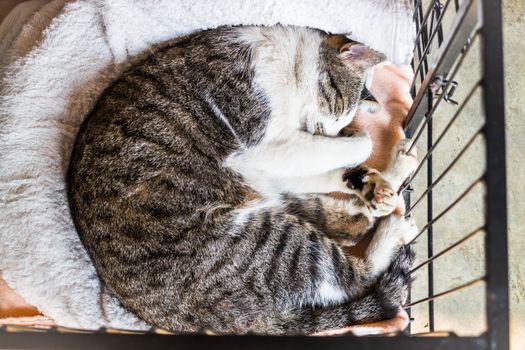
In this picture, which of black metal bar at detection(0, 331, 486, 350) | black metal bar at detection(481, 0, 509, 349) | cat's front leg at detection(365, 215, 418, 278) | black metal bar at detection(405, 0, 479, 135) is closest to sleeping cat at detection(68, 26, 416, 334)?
cat's front leg at detection(365, 215, 418, 278)

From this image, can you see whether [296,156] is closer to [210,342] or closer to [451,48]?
[451,48]

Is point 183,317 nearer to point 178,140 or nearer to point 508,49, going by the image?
point 178,140

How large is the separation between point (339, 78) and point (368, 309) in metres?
0.69

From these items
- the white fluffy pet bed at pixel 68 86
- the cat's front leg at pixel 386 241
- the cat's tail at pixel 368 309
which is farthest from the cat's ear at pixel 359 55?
the cat's tail at pixel 368 309

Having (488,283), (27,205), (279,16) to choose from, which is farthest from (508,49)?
(27,205)

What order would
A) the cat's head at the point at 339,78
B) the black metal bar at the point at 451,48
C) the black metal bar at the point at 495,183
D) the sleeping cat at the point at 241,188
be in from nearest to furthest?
the black metal bar at the point at 495,183 < the black metal bar at the point at 451,48 < the sleeping cat at the point at 241,188 < the cat's head at the point at 339,78

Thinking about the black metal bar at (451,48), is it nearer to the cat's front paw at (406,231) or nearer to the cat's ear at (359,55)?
the cat's ear at (359,55)

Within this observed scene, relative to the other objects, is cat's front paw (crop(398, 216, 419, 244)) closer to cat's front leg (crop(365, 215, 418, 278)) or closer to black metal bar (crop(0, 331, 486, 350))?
cat's front leg (crop(365, 215, 418, 278))

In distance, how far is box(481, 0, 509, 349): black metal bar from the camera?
0.79 meters

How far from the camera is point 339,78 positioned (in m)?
1.56

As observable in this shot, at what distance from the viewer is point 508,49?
81.7 inches

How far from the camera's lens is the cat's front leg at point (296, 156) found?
60.1 inches

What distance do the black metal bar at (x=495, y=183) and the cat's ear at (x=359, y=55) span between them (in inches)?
25.4

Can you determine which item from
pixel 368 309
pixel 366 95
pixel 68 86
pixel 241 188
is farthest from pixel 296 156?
pixel 68 86
